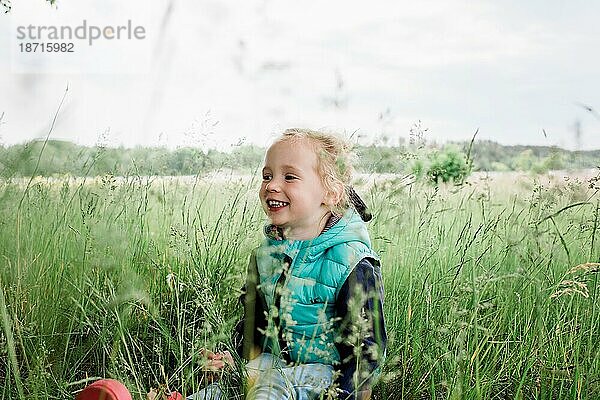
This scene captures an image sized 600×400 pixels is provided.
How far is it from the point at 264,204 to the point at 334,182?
130 mm

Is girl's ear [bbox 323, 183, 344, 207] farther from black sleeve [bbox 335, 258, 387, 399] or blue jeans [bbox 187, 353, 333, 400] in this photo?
blue jeans [bbox 187, 353, 333, 400]

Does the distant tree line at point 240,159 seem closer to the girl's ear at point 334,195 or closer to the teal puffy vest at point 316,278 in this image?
the girl's ear at point 334,195

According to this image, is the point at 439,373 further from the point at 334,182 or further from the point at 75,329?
the point at 75,329

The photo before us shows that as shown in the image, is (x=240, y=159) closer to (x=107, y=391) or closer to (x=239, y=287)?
(x=239, y=287)

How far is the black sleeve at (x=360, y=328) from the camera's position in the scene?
117cm

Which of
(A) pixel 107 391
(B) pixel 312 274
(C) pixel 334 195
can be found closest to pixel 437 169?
(C) pixel 334 195

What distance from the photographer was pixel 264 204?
1362 millimetres

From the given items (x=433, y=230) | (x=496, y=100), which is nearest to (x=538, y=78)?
(x=496, y=100)

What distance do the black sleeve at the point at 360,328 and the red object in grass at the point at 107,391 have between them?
1.05ft

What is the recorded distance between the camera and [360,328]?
1146mm

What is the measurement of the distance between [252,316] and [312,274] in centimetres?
14

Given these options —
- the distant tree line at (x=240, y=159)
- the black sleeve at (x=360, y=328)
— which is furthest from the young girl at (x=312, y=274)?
the distant tree line at (x=240, y=159)

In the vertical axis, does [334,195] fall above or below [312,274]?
above

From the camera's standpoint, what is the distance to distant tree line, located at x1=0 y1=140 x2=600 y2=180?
1.66 m
